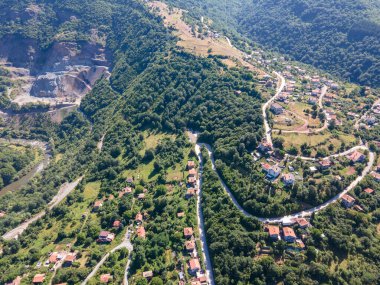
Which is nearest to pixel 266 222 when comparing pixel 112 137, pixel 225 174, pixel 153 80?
pixel 225 174

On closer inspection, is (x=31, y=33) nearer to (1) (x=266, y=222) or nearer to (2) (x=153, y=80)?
(2) (x=153, y=80)

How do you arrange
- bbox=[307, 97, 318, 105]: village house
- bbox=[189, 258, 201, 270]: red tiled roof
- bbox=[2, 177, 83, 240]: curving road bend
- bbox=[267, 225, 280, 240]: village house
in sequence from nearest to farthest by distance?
1. bbox=[189, 258, 201, 270]: red tiled roof
2. bbox=[267, 225, 280, 240]: village house
3. bbox=[2, 177, 83, 240]: curving road bend
4. bbox=[307, 97, 318, 105]: village house

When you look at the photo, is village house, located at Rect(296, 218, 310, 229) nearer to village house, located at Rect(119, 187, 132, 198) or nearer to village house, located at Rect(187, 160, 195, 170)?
village house, located at Rect(187, 160, 195, 170)

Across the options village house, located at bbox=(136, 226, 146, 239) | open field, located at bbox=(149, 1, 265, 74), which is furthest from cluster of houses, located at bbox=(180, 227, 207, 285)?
open field, located at bbox=(149, 1, 265, 74)

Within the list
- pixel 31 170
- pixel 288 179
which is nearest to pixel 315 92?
pixel 288 179

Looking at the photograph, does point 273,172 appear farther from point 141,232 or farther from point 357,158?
point 141,232

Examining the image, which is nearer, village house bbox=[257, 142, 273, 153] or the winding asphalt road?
the winding asphalt road
